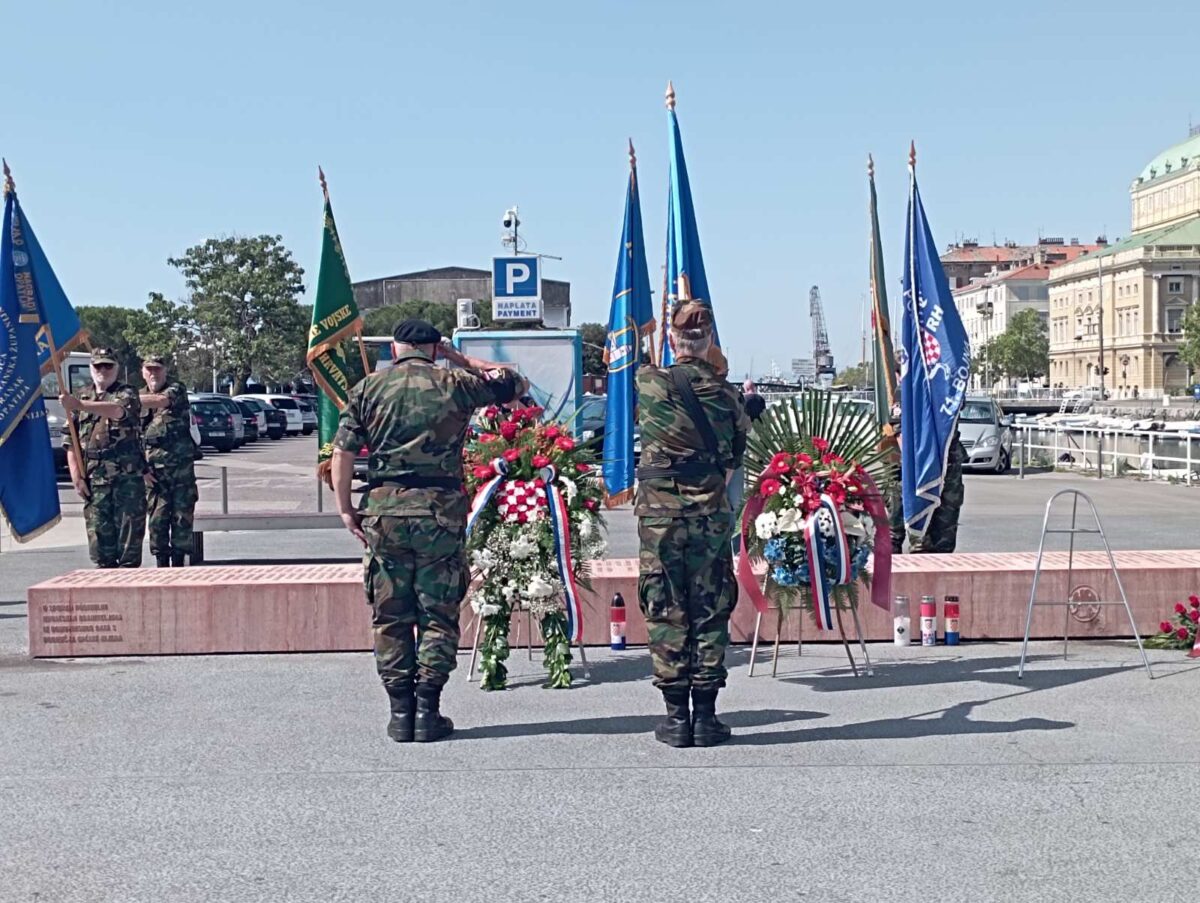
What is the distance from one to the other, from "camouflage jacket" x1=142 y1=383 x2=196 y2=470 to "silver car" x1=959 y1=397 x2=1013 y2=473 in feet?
72.7

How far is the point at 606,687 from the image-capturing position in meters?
8.71

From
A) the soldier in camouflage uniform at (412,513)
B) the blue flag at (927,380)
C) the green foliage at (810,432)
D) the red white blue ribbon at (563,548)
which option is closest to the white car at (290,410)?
the blue flag at (927,380)

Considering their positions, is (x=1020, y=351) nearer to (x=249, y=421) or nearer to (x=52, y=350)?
(x=249, y=421)

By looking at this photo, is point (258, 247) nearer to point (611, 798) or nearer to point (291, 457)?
point (291, 457)

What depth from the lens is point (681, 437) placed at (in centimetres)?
730

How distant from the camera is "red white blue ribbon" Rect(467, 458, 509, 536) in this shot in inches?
338

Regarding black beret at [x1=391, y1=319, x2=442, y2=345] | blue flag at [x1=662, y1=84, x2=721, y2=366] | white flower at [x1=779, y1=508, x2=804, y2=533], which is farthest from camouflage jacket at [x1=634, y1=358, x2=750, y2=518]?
blue flag at [x1=662, y1=84, x2=721, y2=366]

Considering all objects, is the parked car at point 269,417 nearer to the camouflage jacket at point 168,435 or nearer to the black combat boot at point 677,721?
the camouflage jacket at point 168,435

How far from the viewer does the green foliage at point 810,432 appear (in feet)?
29.7

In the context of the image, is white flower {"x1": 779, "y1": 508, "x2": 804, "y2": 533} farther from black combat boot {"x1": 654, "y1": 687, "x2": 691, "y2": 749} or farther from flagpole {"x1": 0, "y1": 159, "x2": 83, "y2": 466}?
flagpole {"x1": 0, "y1": 159, "x2": 83, "y2": 466}

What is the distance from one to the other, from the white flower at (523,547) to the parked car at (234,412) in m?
36.7

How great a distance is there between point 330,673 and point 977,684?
396cm

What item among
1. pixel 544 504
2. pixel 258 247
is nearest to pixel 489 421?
pixel 544 504

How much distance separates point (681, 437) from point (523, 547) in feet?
5.27
